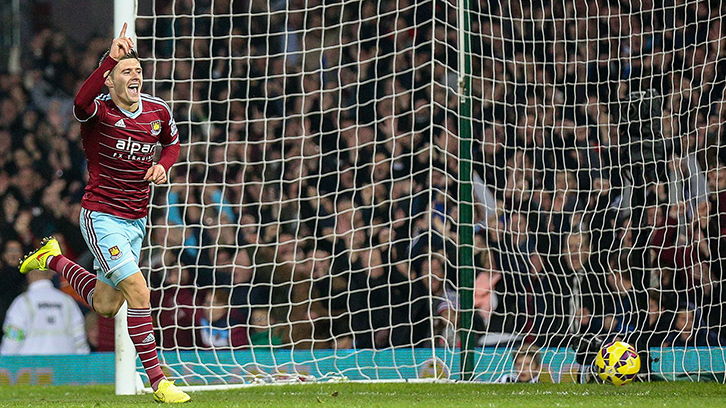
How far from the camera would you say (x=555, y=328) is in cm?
681

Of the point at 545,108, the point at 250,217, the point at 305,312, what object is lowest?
the point at 305,312

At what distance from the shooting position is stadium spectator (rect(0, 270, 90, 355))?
7.88 meters

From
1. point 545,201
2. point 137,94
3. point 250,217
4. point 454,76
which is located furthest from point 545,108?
point 137,94

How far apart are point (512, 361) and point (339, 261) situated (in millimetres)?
1822

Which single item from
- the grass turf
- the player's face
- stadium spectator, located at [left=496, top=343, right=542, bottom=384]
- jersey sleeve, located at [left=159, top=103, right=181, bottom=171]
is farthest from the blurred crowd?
the player's face

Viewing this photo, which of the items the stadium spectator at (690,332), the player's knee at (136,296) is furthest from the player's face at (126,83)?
the stadium spectator at (690,332)

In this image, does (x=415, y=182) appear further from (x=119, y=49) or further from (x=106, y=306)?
(x=119, y=49)

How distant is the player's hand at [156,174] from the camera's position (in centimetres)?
427

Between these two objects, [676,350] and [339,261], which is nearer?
[676,350]

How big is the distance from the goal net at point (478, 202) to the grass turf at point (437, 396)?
0.57 metres

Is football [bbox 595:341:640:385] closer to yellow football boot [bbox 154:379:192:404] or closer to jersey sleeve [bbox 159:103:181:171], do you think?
yellow football boot [bbox 154:379:192:404]

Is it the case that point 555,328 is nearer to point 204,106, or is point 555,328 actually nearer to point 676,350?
point 676,350

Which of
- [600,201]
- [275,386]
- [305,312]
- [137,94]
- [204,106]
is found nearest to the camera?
[137,94]

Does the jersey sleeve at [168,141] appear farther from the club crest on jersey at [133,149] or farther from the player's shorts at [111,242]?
the player's shorts at [111,242]
